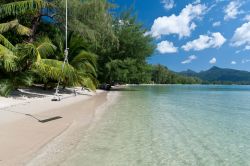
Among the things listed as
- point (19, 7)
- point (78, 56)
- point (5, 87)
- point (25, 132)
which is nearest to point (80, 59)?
point (78, 56)

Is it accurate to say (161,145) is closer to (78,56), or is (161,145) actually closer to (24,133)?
(24,133)

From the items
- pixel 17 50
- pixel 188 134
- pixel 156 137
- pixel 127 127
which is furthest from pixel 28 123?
pixel 17 50

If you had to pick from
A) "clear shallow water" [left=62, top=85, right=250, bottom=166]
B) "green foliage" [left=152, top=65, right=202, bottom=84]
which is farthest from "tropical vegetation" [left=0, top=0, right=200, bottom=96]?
"green foliage" [left=152, top=65, right=202, bottom=84]

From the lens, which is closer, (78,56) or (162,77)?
(78,56)

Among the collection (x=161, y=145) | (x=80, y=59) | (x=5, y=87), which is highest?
(x=80, y=59)

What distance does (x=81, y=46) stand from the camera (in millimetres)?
22906

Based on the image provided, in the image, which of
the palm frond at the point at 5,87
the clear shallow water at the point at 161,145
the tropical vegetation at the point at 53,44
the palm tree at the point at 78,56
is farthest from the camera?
the palm tree at the point at 78,56

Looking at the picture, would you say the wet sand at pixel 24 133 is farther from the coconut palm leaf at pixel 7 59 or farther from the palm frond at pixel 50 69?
the palm frond at pixel 50 69

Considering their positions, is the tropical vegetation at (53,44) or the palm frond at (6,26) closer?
the tropical vegetation at (53,44)

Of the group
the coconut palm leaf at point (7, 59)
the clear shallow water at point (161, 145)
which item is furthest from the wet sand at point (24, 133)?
the coconut palm leaf at point (7, 59)

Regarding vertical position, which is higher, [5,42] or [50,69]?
[5,42]

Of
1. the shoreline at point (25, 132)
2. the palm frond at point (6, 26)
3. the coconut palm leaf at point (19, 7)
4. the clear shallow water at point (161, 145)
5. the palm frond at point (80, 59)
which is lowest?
the clear shallow water at point (161, 145)

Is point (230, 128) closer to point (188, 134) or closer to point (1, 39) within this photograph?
point (188, 134)

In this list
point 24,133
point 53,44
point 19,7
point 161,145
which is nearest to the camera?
point 161,145
